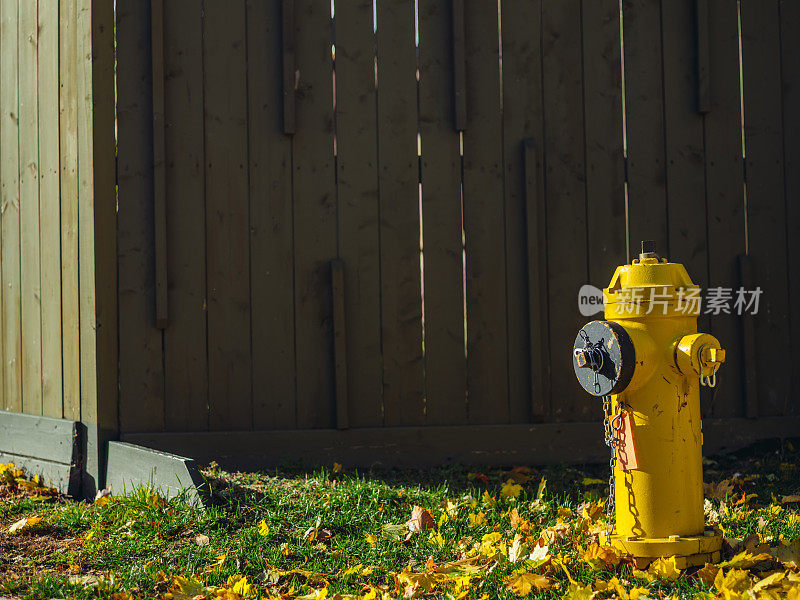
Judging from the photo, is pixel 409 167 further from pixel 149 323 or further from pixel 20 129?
pixel 20 129

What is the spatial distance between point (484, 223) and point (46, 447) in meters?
2.78

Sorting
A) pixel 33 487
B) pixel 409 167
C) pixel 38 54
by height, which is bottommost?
pixel 33 487

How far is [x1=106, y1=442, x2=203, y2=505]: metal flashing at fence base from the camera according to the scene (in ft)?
11.8

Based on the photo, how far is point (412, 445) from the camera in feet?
15.1

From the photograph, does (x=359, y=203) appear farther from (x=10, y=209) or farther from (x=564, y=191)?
(x=10, y=209)

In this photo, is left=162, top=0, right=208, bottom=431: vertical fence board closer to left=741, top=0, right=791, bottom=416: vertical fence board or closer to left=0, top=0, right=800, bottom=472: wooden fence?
left=0, top=0, right=800, bottom=472: wooden fence

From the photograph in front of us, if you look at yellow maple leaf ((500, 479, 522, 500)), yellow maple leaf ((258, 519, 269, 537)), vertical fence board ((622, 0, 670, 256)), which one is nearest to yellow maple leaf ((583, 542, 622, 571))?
yellow maple leaf ((500, 479, 522, 500))

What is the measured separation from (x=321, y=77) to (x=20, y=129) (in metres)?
1.98

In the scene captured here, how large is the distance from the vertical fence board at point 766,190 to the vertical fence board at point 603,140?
0.85 metres

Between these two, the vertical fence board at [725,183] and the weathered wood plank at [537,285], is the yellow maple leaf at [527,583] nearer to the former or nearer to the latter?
the weathered wood plank at [537,285]

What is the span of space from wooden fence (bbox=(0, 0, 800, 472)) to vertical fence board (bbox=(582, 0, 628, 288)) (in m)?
0.01

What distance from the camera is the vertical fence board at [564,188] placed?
4809mm

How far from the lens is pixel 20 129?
5121mm

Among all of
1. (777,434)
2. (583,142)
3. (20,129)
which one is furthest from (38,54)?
(777,434)
